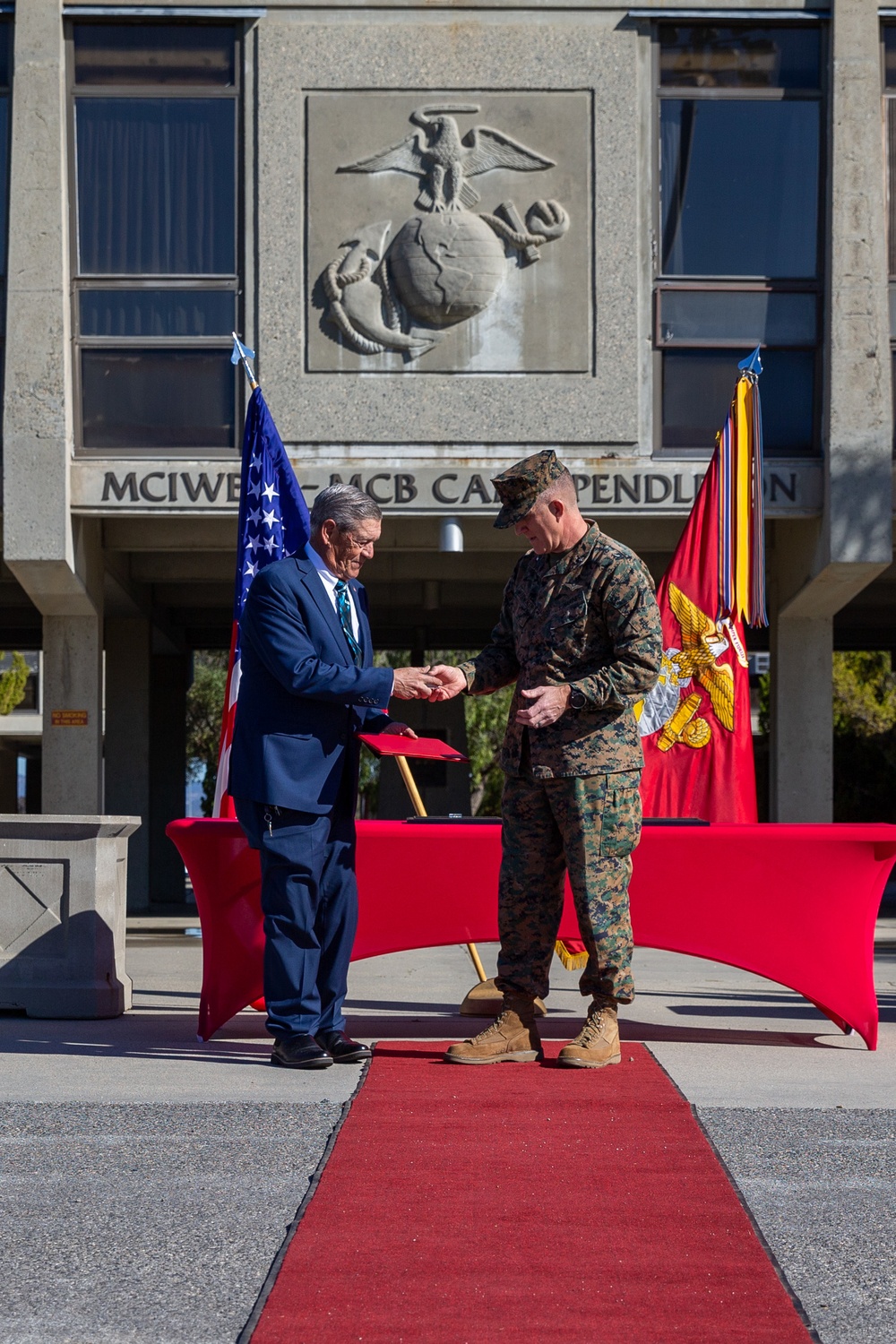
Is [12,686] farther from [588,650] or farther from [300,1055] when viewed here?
[588,650]

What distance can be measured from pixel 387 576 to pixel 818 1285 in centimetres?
1424

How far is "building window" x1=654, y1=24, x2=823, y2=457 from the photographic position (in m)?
14.0

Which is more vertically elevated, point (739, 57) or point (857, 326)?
point (739, 57)

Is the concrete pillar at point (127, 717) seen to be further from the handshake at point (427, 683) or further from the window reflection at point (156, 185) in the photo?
the handshake at point (427, 683)

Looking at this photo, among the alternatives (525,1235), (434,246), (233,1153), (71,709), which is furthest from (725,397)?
(525,1235)

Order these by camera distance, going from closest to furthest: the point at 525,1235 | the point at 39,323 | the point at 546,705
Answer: the point at 525,1235, the point at 546,705, the point at 39,323

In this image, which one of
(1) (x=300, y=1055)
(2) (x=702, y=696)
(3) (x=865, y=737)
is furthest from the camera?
(3) (x=865, y=737)

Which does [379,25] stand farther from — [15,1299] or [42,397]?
[15,1299]

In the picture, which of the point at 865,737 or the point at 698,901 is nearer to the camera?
the point at 698,901

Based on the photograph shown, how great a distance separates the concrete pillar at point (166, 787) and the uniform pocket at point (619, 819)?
50.2 ft

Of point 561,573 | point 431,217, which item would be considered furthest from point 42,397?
point 561,573

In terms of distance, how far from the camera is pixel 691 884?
5.96 meters

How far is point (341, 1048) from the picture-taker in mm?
5480

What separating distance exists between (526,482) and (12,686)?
35460mm
